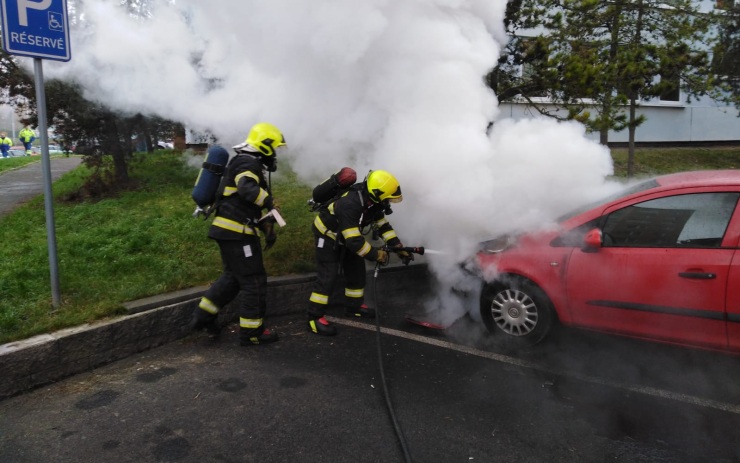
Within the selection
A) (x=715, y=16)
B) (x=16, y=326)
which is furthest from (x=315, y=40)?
(x=715, y=16)

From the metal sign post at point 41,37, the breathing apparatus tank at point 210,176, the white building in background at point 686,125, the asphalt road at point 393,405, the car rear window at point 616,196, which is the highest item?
the white building in background at point 686,125

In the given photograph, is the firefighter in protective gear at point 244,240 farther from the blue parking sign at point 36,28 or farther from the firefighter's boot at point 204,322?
the blue parking sign at point 36,28

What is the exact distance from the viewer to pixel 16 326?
3.94 m

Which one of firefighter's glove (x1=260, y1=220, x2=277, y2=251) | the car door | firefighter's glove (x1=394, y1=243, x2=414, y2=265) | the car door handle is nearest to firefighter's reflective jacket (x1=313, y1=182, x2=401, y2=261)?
firefighter's glove (x1=394, y1=243, x2=414, y2=265)

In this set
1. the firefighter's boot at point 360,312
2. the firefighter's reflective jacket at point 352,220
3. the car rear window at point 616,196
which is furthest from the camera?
the firefighter's boot at point 360,312

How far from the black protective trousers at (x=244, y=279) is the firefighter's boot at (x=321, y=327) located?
507 mm

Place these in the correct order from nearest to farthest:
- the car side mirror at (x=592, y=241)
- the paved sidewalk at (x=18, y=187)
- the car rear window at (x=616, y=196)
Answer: the car side mirror at (x=592, y=241)
the car rear window at (x=616, y=196)
the paved sidewalk at (x=18, y=187)

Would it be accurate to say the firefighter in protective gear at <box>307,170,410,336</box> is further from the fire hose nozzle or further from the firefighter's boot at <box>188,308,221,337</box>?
the firefighter's boot at <box>188,308,221,337</box>

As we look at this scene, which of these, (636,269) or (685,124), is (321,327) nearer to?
(636,269)

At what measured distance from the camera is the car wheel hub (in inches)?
169

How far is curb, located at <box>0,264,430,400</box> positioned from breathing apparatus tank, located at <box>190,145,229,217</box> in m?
0.93

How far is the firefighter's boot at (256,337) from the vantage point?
4473 millimetres

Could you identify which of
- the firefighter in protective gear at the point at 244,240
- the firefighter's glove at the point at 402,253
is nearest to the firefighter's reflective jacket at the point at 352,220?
the firefighter's glove at the point at 402,253

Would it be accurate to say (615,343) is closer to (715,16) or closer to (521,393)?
(521,393)
